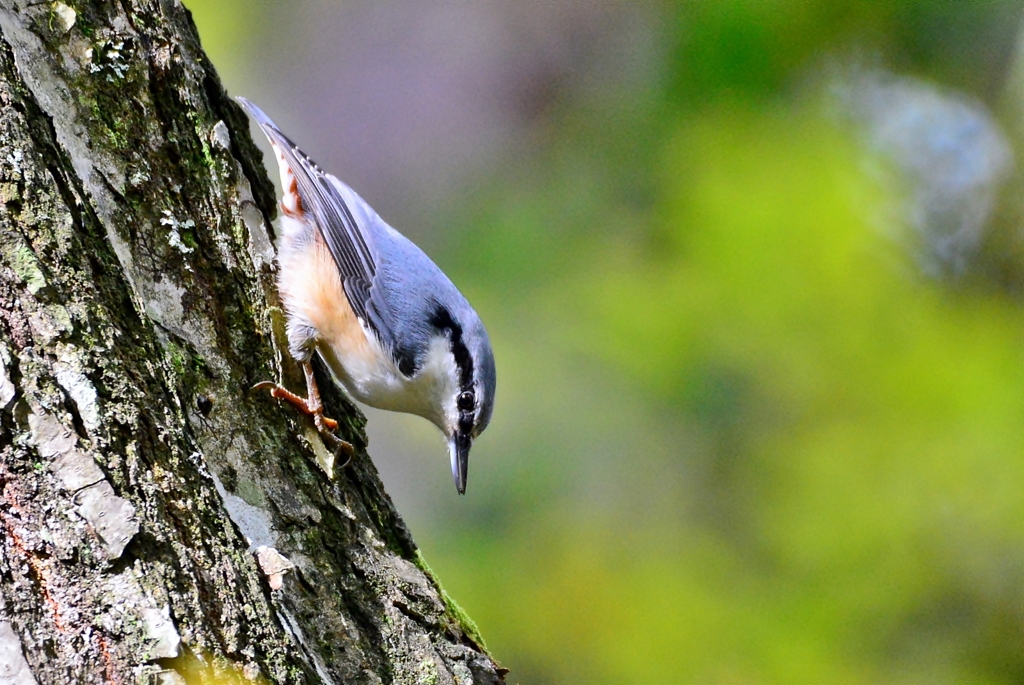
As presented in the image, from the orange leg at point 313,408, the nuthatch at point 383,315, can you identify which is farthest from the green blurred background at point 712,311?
the orange leg at point 313,408

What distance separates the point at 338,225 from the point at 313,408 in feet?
2.27

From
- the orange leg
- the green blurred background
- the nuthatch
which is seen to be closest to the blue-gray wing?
the nuthatch

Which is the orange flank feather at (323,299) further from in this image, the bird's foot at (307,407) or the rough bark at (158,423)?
the bird's foot at (307,407)

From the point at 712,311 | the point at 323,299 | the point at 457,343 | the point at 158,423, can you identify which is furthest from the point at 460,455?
the point at 712,311

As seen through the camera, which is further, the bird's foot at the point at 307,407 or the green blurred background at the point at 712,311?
the green blurred background at the point at 712,311

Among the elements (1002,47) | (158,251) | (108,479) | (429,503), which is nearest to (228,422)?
(158,251)

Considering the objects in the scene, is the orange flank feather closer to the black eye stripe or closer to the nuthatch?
the nuthatch

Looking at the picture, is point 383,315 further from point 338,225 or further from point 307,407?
point 307,407

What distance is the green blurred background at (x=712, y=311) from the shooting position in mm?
3688

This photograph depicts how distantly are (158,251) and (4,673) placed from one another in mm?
768

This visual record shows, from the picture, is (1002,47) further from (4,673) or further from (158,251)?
(4,673)

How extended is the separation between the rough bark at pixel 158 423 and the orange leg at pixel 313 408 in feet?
0.10

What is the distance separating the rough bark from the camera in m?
1.09

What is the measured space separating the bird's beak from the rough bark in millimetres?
477
